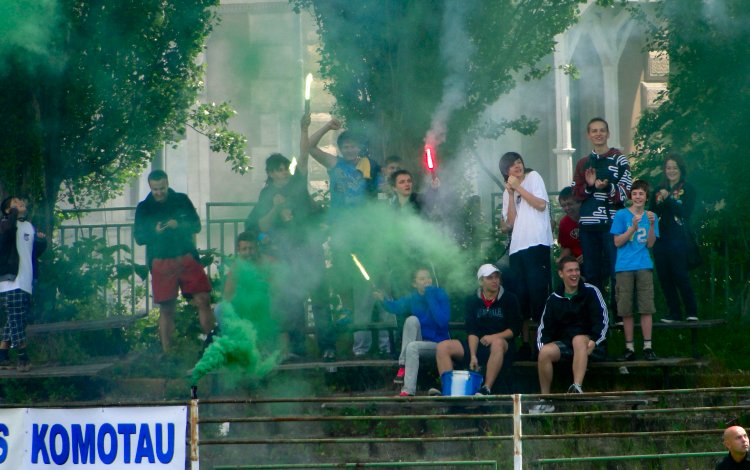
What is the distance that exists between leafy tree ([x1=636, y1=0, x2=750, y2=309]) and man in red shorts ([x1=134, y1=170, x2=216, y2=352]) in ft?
16.1

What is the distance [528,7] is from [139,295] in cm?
525

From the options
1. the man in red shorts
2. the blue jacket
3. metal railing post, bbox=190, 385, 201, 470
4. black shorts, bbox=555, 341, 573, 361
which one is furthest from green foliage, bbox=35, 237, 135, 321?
black shorts, bbox=555, 341, 573, 361

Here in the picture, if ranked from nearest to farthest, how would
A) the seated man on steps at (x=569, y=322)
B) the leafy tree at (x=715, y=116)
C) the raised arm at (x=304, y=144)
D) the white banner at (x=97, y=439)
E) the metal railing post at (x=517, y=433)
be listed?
the metal railing post at (x=517, y=433) → the white banner at (x=97, y=439) → the seated man on steps at (x=569, y=322) → the raised arm at (x=304, y=144) → the leafy tree at (x=715, y=116)

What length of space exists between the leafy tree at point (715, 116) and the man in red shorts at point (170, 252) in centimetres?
492

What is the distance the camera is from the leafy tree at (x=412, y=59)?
1372 cm

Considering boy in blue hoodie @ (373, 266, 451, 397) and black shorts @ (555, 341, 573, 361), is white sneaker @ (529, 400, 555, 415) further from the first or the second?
boy in blue hoodie @ (373, 266, 451, 397)

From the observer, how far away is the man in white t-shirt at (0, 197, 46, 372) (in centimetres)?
1302

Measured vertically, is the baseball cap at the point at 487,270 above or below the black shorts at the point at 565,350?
above

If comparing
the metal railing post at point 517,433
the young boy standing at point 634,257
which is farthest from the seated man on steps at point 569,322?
the metal railing post at point 517,433

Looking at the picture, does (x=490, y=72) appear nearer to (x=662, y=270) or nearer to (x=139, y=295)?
(x=662, y=270)

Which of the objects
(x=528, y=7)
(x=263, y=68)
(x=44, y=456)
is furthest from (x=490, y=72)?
(x=44, y=456)

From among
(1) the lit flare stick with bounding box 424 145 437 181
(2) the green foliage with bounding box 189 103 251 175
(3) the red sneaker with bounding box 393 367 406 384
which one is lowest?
(3) the red sneaker with bounding box 393 367 406 384

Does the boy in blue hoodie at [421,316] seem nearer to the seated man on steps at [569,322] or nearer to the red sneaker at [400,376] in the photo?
the red sneaker at [400,376]

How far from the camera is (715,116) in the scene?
14367mm
